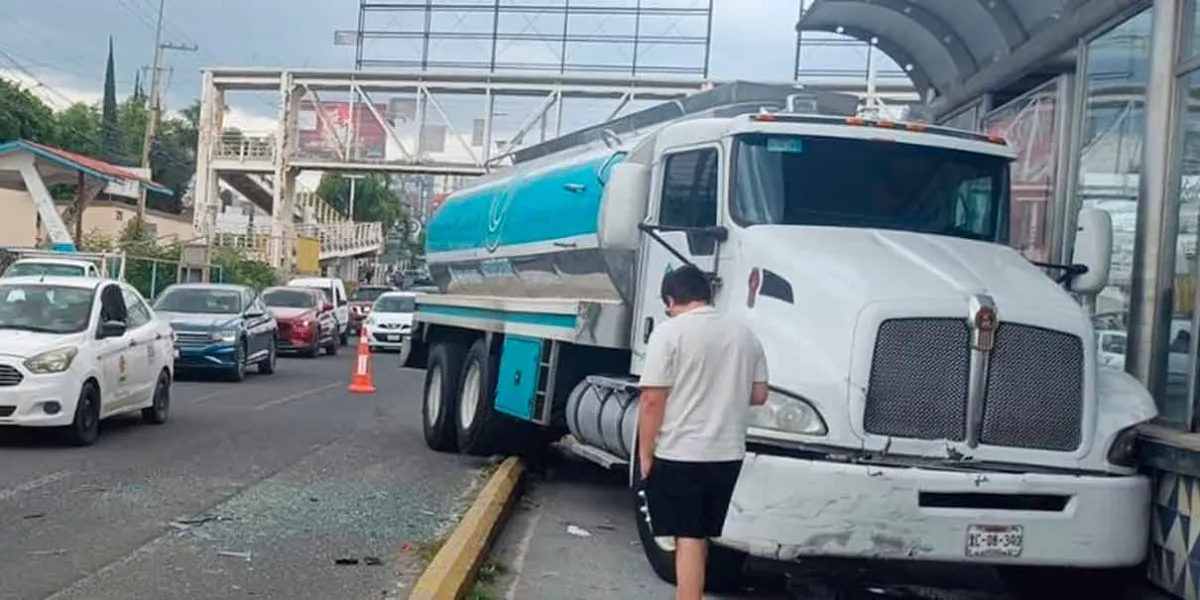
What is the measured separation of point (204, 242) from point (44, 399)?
33.5 metres

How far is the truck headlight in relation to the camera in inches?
296

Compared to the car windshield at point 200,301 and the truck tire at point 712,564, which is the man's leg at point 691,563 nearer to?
the truck tire at point 712,564

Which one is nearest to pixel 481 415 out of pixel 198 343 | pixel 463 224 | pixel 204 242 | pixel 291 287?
pixel 463 224

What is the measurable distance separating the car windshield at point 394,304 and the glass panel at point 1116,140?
88.3 ft

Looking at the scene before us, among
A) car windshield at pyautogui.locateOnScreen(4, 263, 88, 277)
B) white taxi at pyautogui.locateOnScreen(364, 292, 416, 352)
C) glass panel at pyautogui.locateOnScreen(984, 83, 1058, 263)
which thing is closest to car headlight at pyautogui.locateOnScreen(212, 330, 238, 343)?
car windshield at pyautogui.locateOnScreen(4, 263, 88, 277)

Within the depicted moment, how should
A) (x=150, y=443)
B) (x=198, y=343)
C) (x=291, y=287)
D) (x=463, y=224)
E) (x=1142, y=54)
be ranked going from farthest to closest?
(x=291, y=287)
(x=198, y=343)
(x=463, y=224)
(x=150, y=443)
(x=1142, y=54)

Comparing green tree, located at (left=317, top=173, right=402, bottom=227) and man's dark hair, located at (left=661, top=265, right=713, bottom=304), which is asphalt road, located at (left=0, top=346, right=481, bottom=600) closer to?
man's dark hair, located at (left=661, top=265, right=713, bottom=304)

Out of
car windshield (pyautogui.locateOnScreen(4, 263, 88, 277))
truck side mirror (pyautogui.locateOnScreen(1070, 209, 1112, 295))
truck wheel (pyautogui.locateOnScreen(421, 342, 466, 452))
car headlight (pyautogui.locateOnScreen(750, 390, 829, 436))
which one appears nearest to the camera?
car headlight (pyautogui.locateOnScreen(750, 390, 829, 436))

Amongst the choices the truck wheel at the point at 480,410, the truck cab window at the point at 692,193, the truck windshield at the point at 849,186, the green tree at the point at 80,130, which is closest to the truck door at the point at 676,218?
the truck cab window at the point at 692,193

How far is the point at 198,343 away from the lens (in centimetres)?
2233

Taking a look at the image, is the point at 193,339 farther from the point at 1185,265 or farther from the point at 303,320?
the point at 1185,265

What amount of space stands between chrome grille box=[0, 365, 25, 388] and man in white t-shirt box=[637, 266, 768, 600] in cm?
801

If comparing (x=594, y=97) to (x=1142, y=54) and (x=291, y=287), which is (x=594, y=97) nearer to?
(x=291, y=287)

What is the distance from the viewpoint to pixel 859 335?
7.39 meters
